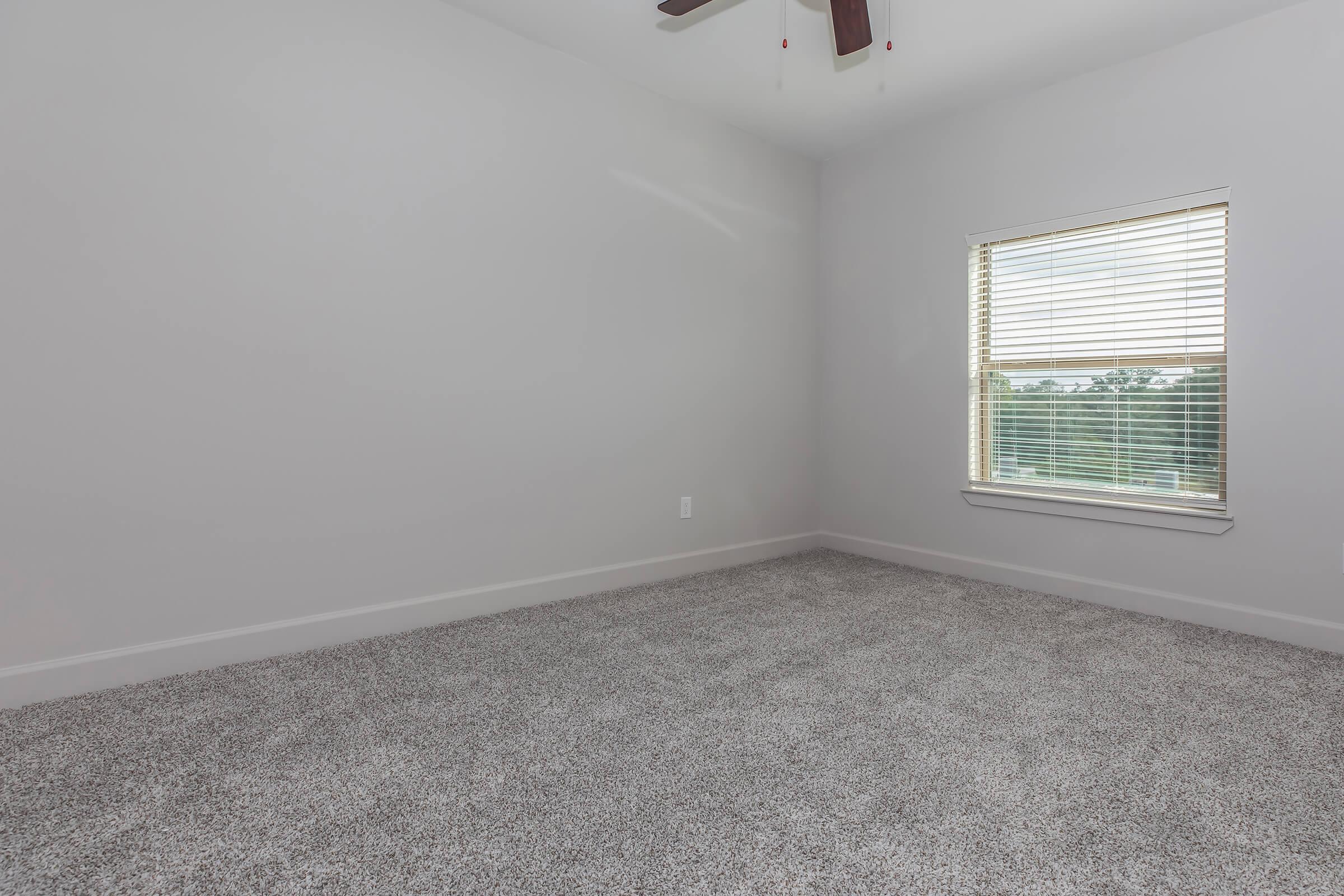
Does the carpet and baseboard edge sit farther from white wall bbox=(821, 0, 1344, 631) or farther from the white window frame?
the white window frame

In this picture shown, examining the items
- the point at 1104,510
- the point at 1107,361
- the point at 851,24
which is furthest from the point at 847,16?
the point at 1104,510

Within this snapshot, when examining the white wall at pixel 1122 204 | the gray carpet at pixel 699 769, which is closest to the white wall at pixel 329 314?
the gray carpet at pixel 699 769

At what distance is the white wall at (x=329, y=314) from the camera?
1906 mm

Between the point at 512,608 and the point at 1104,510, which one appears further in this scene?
the point at 1104,510

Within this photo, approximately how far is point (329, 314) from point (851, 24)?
1961 millimetres

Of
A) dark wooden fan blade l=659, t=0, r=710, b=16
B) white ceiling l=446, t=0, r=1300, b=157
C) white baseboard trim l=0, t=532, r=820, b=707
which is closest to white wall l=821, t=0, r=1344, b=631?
white ceiling l=446, t=0, r=1300, b=157

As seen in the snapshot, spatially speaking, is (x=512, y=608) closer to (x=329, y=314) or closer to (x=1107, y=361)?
(x=329, y=314)

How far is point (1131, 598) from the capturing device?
9.40ft

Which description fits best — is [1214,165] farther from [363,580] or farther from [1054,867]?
[363,580]

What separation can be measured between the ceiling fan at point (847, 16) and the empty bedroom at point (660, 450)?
57 mm

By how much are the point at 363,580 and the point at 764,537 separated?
2.15 meters

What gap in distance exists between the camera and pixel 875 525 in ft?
12.5

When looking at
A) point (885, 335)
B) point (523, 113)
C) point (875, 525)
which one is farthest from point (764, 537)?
point (523, 113)

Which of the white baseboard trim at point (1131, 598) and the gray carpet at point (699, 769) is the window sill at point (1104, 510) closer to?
the white baseboard trim at point (1131, 598)
